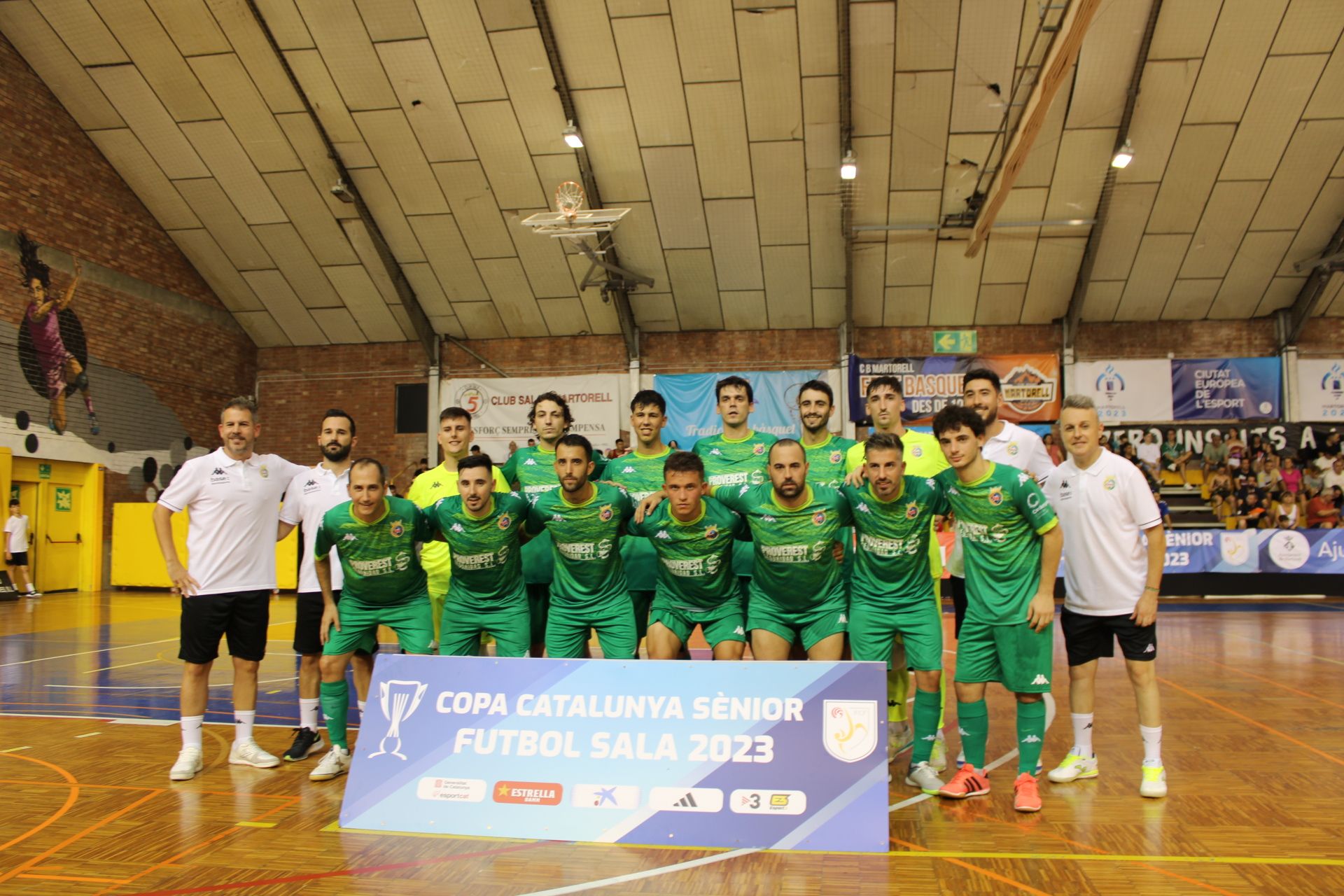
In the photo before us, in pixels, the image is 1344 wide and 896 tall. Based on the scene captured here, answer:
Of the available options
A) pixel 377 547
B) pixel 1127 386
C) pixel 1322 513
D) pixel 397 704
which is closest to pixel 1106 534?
pixel 397 704

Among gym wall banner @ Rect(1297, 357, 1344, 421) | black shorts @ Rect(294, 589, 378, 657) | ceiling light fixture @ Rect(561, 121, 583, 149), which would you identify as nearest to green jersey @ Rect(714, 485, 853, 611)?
black shorts @ Rect(294, 589, 378, 657)

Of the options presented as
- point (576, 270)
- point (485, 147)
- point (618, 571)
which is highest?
point (485, 147)

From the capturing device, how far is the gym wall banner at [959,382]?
56.7 feet

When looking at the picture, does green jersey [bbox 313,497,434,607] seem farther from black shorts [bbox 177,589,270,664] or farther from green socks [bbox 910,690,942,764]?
green socks [bbox 910,690,942,764]

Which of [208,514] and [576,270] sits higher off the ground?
[576,270]

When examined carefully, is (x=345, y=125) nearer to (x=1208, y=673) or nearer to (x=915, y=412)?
(x=915, y=412)

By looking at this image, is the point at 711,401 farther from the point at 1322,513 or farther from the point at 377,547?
the point at 377,547

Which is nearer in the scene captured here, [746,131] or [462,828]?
[462,828]

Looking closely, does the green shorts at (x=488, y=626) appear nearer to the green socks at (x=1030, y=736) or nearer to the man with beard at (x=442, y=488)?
the man with beard at (x=442, y=488)

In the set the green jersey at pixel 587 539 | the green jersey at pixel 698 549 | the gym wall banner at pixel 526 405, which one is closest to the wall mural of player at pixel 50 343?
the gym wall banner at pixel 526 405

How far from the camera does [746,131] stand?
14.3m

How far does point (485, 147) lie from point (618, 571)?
11812mm

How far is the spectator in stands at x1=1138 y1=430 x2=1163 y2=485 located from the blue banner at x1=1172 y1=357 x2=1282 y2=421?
2.34 ft

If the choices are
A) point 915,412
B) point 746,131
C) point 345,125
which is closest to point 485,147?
point 345,125
